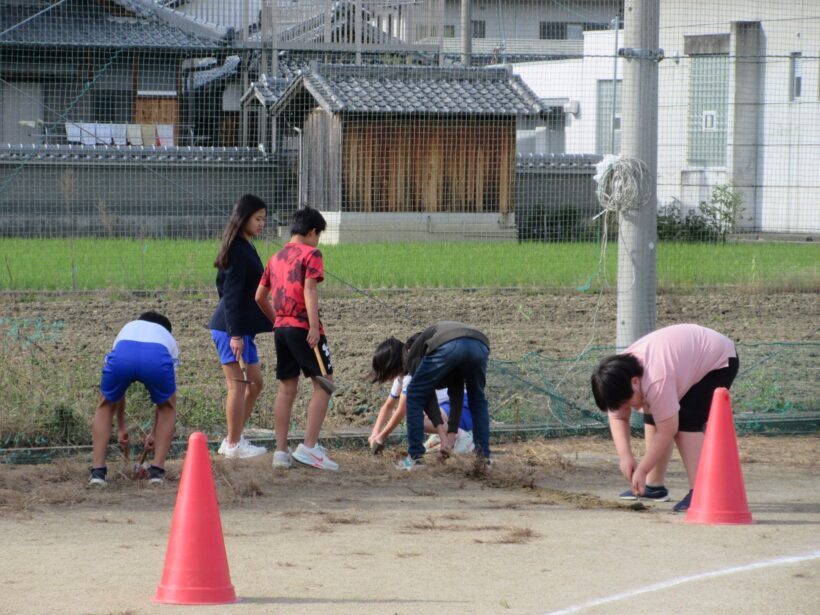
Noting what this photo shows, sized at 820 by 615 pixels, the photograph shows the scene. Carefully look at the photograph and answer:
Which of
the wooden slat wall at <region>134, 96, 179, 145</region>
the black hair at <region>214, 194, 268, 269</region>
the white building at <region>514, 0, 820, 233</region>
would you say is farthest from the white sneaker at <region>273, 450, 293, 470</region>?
the wooden slat wall at <region>134, 96, 179, 145</region>

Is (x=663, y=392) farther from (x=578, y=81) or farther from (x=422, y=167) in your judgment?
(x=578, y=81)

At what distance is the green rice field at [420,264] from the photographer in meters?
13.1

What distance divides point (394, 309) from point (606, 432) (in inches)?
197

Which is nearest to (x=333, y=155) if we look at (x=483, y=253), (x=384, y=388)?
(x=483, y=253)

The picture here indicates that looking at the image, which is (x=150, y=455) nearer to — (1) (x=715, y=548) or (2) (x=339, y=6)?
(1) (x=715, y=548)

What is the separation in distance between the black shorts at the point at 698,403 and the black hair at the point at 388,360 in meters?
1.88

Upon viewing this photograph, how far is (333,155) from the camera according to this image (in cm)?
1355

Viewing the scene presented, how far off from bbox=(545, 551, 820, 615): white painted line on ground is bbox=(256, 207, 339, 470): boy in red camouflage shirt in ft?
10.1

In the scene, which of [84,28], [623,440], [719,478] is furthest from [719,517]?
[84,28]

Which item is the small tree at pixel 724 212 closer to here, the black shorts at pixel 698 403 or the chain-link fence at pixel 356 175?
the chain-link fence at pixel 356 175

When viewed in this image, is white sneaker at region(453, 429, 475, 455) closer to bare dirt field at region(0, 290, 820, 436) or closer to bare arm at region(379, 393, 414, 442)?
bare arm at region(379, 393, 414, 442)

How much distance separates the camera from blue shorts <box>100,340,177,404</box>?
7.15m

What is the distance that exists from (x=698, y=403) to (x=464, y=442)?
2.09 meters

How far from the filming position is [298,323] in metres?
7.85
